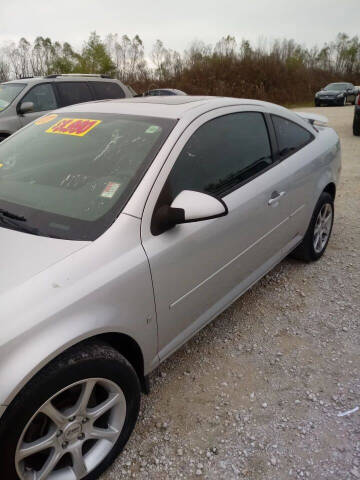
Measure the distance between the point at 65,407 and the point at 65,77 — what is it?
6.78 meters

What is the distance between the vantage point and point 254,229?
244 centimetres

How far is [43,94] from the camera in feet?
21.9

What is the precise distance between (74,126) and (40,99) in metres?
5.05

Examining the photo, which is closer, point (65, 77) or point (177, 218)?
point (177, 218)

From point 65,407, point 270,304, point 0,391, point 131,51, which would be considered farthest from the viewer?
point 131,51

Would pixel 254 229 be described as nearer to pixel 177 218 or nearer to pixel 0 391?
pixel 177 218

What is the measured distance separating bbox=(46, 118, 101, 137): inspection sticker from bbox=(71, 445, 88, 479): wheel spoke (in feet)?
5.30

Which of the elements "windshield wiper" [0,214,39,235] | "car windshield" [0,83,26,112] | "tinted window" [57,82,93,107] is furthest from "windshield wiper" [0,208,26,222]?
"tinted window" [57,82,93,107]

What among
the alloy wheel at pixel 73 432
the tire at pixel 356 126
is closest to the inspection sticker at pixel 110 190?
the alloy wheel at pixel 73 432

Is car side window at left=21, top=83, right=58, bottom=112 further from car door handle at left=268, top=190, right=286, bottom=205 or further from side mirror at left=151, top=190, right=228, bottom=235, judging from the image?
side mirror at left=151, top=190, right=228, bottom=235

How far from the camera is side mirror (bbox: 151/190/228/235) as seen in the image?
1.75 metres

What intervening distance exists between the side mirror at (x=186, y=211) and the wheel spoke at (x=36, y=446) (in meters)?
0.94

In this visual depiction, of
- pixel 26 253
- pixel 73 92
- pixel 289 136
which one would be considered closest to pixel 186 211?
pixel 26 253

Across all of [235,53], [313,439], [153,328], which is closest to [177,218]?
[153,328]
